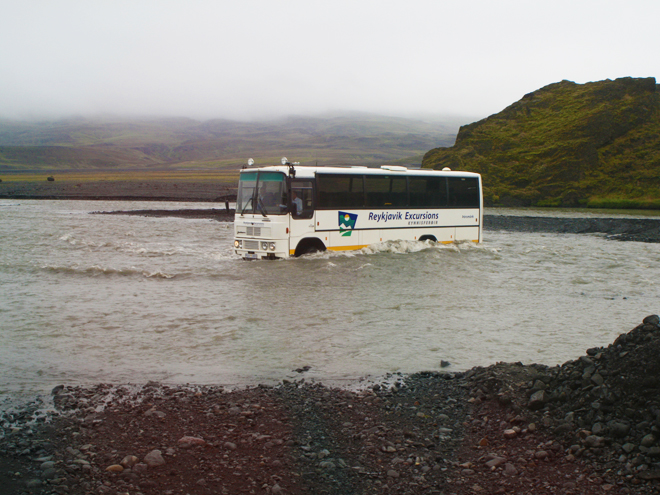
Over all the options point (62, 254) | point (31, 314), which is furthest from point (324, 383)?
point (62, 254)

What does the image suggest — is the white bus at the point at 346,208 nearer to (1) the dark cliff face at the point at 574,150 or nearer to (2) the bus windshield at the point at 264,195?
(2) the bus windshield at the point at 264,195

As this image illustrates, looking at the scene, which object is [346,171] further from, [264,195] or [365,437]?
[365,437]

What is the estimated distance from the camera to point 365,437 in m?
5.66

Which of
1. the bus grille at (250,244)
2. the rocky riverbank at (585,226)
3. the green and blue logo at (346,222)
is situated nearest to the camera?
the bus grille at (250,244)

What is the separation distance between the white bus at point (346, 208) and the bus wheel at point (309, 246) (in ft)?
0.11

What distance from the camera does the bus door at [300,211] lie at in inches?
713

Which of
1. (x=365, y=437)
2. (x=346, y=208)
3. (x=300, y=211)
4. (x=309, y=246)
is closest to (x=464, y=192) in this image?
(x=346, y=208)

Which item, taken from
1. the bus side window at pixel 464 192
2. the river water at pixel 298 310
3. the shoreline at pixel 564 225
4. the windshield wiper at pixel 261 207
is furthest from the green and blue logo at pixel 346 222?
the shoreline at pixel 564 225

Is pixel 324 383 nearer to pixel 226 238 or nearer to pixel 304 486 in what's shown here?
pixel 304 486

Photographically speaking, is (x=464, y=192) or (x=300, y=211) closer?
(x=300, y=211)

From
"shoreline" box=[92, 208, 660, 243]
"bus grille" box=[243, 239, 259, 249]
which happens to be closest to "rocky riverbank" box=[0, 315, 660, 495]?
"bus grille" box=[243, 239, 259, 249]

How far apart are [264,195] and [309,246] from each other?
2359 mm

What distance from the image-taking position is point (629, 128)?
66.6 meters

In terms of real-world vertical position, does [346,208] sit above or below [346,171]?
below
